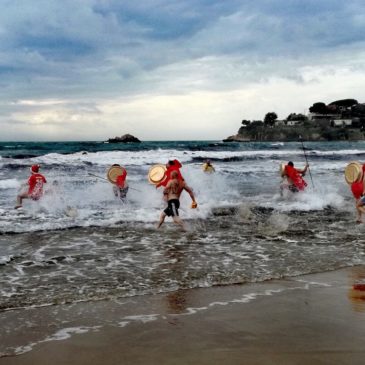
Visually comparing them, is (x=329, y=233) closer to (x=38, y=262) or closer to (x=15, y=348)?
(x=38, y=262)

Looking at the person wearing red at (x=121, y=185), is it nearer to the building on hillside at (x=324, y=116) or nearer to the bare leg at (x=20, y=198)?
the bare leg at (x=20, y=198)

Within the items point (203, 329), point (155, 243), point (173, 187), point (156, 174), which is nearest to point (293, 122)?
point (156, 174)

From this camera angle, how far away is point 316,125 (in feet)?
406

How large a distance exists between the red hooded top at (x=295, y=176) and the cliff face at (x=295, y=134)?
93.7m

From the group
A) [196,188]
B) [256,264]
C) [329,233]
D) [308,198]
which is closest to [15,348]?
[256,264]

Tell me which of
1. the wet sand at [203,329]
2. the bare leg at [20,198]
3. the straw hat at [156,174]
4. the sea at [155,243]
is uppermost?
the straw hat at [156,174]

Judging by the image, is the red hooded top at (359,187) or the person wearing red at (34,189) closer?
the red hooded top at (359,187)

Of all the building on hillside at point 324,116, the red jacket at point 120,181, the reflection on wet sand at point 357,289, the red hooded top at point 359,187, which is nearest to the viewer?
the reflection on wet sand at point 357,289

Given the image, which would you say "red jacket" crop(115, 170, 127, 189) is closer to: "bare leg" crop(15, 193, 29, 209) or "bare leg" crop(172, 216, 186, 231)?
"bare leg" crop(15, 193, 29, 209)

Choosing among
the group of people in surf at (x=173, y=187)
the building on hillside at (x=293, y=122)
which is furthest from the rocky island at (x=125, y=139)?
the group of people in surf at (x=173, y=187)

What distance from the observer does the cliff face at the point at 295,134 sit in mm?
117062

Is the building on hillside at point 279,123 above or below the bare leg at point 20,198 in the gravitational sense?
above

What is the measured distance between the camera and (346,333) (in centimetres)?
455

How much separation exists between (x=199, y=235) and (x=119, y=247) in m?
2.02
